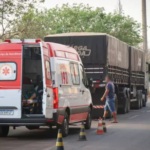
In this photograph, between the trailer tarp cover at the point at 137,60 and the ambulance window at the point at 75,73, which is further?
the trailer tarp cover at the point at 137,60

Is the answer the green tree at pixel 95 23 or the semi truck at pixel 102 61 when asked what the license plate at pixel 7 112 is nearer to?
the semi truck at pixel 102 61

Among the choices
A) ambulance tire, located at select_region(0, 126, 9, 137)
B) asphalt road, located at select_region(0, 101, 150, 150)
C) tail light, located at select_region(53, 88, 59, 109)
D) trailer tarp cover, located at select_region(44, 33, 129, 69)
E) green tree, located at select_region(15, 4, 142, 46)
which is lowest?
asphalt road, located at select_region(0, 101, 150, 150)

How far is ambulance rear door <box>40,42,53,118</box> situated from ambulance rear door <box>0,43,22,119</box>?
2.15ft

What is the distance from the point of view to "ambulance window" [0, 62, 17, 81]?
48.5 ft

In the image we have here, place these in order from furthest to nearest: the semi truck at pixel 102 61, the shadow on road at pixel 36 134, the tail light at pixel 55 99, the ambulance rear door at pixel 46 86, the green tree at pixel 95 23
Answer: the green tree at pixel 95 23, the semi truck at pixel 102 61, the shadow on road at pixel 36 134, the tail light at pixel 55 99, the ambulance rear door at pixel 46 86

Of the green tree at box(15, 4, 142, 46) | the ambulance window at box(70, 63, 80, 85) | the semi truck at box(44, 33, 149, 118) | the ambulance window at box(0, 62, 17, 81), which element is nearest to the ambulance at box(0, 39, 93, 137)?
the ambulance window at box(0, 62, 17, 81)

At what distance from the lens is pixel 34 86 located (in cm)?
1571

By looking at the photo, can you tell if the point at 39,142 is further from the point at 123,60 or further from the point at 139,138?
the point at 123,60

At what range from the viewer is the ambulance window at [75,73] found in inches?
654

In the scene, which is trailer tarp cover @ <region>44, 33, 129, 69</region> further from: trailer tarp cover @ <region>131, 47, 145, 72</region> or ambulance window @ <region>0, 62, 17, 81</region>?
ambulance window @ <region>0, 62, 17, 81</region>

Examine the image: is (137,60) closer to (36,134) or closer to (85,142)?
(36,134)

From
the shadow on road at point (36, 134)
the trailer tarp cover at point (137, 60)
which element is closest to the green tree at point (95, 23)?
the trailer tarp cover at point (137, 60)

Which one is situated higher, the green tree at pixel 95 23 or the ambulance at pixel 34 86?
the green tree at pixel 95 23

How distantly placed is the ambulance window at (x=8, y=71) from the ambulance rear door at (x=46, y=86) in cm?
83
